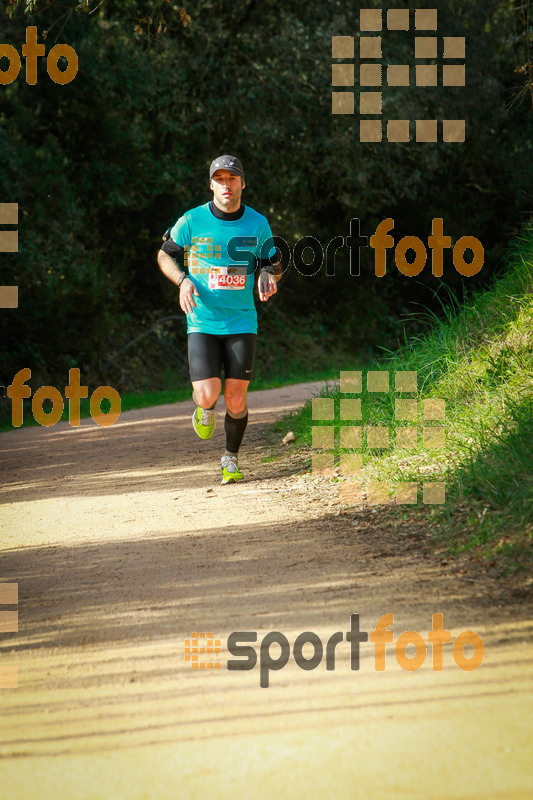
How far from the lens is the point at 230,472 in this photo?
295 inches

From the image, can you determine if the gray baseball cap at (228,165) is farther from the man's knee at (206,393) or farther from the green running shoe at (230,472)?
the green running shoe at (230,472)

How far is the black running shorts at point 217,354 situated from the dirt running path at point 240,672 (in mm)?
932

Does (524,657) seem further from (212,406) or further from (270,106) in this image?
(270,106)

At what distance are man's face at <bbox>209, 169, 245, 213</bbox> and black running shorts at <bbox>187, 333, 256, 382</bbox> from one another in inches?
38.9

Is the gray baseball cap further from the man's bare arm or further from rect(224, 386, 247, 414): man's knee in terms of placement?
rect(224, 386, 247, 414): man's knee

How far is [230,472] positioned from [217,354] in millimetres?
954

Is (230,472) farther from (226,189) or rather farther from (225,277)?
(226,189)

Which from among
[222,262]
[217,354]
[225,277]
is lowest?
[217,354]

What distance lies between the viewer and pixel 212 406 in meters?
7.48

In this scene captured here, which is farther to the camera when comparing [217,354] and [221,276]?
[217,354]

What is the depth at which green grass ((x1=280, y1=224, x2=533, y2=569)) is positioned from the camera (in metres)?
5.28

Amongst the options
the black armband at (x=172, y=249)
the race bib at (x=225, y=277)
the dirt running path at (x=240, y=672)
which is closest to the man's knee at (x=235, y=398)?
the dirt running path at (x=240, y=672)

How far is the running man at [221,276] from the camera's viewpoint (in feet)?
23.2

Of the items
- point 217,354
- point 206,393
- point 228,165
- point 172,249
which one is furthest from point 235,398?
point 228,165
